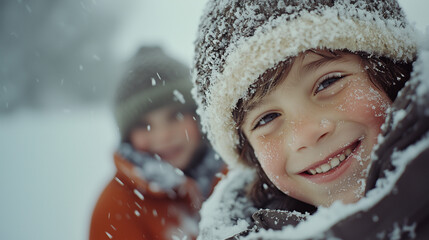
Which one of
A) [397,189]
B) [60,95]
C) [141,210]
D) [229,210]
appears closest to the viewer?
[397,189]

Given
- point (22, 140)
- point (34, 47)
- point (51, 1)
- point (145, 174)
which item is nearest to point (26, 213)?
point (22, 140)

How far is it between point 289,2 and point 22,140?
22.9 feet

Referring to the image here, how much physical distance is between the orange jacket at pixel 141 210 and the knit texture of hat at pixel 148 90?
0.39 meters

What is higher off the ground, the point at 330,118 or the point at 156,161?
the point at 156,161

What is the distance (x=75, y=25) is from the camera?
7961mm

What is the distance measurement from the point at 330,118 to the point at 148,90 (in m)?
1.97

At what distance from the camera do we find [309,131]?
3.14ft

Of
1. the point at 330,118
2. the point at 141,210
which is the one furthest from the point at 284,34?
the point at 141,210

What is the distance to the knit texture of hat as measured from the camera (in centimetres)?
272

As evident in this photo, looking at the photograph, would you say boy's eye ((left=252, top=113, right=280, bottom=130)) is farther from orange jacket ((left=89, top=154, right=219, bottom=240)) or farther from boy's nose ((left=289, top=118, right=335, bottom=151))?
orange jacket ((left=89, top=154, right=219, bottom=240))

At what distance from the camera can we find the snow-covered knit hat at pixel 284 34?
3.13 feet

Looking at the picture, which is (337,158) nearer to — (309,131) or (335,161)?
(335,161)

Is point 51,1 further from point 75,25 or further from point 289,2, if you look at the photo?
point 289,2

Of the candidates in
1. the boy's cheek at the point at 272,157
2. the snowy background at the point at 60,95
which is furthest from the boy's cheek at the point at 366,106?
the snowy background at the point at 60,95
